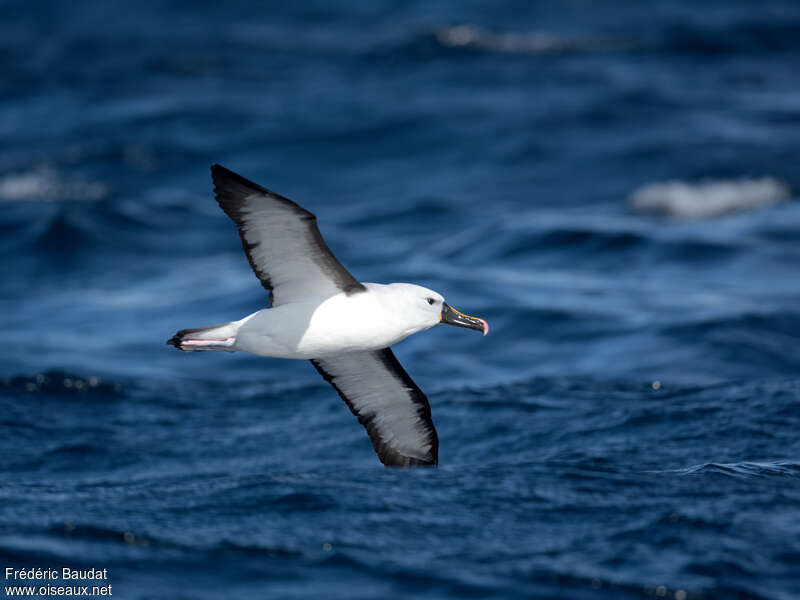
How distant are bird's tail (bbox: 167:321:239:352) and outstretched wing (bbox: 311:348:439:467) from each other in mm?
1564

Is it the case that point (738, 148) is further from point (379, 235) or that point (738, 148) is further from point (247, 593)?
point (247, 593)

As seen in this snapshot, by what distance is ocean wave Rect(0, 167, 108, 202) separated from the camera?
24.7 m

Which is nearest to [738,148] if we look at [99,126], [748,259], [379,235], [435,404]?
[748,259]

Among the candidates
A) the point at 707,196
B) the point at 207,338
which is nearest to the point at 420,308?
the point at 207,338

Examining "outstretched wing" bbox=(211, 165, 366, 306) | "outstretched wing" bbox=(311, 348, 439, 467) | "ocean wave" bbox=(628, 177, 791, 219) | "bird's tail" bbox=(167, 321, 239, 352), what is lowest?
"outstretched wing" bbox=(311, 348, 439, 467)

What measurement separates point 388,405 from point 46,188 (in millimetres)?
16861

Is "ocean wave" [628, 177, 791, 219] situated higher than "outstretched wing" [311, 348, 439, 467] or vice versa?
"ocean wave" [628, 177, 791, 219]

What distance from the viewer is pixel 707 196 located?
23.6 metres

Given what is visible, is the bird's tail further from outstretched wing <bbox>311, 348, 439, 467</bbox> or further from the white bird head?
outstretched wing <bbox>311, 348, 439, 467</bbox>

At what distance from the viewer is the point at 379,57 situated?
32.2m

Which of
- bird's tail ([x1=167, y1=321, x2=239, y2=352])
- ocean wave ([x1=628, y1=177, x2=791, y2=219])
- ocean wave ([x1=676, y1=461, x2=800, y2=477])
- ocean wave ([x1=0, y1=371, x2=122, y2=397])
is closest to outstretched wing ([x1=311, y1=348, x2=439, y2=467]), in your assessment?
bird's tail ([x1=167, y1=321, x2=239, y2=352])

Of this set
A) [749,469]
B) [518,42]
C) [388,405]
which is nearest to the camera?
[388,405]

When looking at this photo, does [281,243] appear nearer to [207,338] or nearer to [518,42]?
[207,338]

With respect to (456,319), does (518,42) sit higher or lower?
higher
